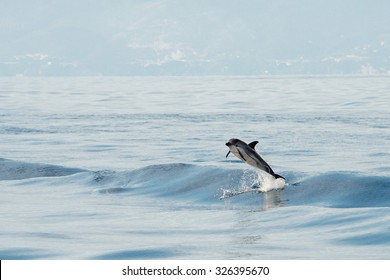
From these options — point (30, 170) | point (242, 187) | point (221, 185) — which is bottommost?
point (242, 187)

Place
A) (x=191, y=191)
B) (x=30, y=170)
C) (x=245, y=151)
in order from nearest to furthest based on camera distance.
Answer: (x=245, y=151) → (x=191, y=191) → (x=30, y=170)

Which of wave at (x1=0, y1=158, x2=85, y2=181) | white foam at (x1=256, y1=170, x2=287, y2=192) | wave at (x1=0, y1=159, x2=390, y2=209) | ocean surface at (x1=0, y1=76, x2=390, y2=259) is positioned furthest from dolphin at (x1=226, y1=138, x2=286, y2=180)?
wave at (x1=0, y1=158, x2=85, y2=181)

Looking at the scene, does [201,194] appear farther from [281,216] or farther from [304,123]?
[304,123]

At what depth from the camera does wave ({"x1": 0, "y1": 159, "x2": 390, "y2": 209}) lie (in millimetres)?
26375

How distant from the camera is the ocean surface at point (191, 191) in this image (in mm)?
19656

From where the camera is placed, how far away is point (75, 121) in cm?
5681

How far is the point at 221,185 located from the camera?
29.5 meters

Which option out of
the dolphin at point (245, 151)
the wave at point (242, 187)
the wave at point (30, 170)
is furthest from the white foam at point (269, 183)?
the wave at point (30, 170)

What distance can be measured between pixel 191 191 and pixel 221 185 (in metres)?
0.99

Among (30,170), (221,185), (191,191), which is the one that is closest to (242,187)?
(221,185)

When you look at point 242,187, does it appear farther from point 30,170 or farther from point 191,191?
point 30,170

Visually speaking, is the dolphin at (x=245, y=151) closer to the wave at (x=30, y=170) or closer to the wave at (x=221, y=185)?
the wave at (x=221, y=185)
